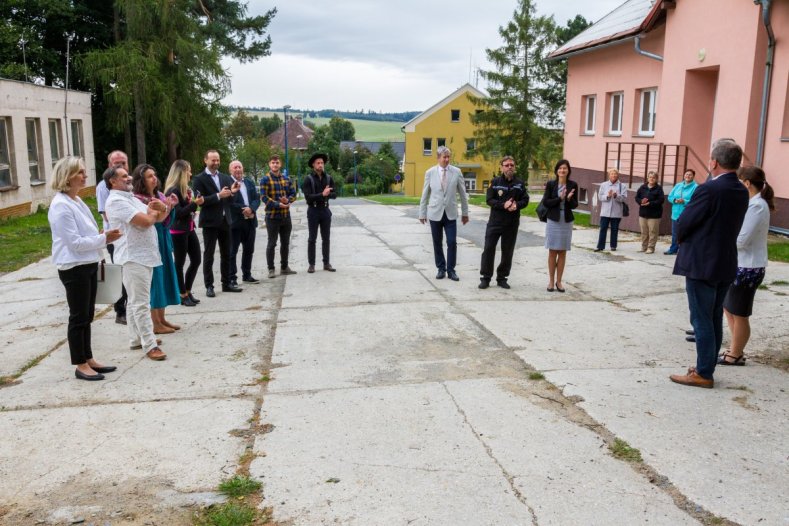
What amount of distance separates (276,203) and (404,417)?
247 inches

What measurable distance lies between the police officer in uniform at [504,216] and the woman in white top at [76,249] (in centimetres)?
540

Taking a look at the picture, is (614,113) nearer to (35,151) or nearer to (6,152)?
(6,152)

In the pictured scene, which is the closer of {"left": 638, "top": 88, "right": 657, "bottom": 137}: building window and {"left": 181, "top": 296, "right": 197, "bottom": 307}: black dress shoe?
{"left": 181, "top": 296, "right": 197, "bottom": 307}: black dress shoe

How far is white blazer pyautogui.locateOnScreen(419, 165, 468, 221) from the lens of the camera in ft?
33.5

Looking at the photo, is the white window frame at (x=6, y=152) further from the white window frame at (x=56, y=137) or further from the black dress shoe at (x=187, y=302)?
the black dress shoe at (x=187, y=302)

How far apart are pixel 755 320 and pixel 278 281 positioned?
641 centimetres

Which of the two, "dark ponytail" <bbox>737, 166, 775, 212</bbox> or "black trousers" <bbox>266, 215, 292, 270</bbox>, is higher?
"dark ponytail" <bbox>737, 166, 775, 212</bbox>

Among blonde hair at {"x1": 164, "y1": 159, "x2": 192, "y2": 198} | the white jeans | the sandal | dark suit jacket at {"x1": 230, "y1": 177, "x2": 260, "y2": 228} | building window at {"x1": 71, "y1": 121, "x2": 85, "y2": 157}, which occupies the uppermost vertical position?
building window at {"x1": 71, "y1": 121, "x2": 85, "y2": 157}

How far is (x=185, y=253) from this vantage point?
8469 millimetres

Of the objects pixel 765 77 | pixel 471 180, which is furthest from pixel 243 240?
pixel 471 180

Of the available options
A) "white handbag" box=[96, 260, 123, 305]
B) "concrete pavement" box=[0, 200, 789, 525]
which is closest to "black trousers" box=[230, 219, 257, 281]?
"concrete pavement" box=[0, 200, 789, 525]

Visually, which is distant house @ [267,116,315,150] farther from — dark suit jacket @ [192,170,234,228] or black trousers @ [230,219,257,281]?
dark suit jacket @ [192,170,234,228]

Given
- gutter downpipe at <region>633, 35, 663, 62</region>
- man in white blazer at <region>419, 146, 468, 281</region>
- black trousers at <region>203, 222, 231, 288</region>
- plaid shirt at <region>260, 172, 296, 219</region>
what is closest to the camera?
black trousers at <region>203, 222, 231, 288</region>

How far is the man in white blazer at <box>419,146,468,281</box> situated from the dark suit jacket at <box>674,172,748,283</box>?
5.06m
